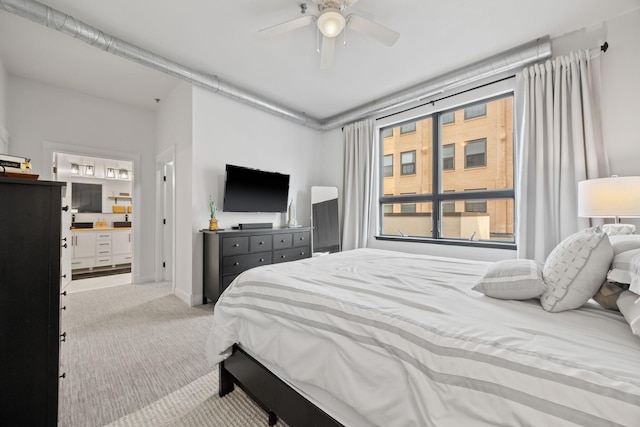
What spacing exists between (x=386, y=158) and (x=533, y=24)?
94.4 inches

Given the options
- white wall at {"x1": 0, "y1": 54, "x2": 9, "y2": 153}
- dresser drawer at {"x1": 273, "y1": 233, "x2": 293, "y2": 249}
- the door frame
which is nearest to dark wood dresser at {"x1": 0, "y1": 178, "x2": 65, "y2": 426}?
dresser drawer at {"x1": 273, "y1": 233, "x2": 293, "y2": 249}

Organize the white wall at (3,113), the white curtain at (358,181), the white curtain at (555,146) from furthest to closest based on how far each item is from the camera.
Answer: the white curtain at (358,181), the white wall at (3,113), the white curtain at (555,146)

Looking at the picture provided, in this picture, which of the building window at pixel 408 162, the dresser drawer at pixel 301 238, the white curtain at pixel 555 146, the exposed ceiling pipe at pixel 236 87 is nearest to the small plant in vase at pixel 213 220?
the dresser drawer at pixel 301 238

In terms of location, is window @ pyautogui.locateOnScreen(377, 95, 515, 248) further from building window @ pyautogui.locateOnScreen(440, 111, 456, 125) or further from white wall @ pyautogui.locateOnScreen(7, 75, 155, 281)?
white wall @ pyautogui.locateOnScreen(7, 75, 155, 281)

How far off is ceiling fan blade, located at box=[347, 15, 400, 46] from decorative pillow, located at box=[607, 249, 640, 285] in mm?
2010

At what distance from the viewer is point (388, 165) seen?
4578mm

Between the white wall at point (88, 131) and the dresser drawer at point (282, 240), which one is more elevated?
the white wall at point (88, 131)

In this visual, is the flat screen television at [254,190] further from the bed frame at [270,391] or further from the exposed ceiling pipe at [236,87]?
the bed frame at [270,391]

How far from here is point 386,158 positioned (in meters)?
4.59

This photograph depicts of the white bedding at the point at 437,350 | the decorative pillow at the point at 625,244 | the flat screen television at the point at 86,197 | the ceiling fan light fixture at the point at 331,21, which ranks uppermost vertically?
the ceiling fan light fixture at the point at 331,21

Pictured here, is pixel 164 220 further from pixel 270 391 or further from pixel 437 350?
pixel 437 350

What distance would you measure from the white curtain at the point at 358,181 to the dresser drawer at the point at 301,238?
66 cm

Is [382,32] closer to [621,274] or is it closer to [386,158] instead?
[621,274]

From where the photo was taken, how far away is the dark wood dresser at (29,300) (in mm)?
1116
